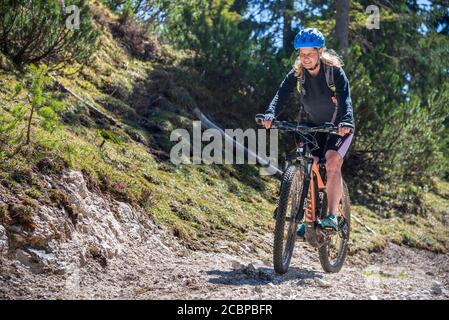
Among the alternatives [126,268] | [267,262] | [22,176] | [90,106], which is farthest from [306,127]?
[90,106]

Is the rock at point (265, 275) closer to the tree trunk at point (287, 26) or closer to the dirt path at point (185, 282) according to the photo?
the dirt path at point (185, 282)

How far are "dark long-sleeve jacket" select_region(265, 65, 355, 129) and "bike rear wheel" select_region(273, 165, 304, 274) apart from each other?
751mm

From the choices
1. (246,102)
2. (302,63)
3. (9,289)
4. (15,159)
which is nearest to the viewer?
(9,289)

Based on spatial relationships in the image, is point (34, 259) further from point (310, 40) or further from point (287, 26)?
point (287, 26)

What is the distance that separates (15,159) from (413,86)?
14.3m

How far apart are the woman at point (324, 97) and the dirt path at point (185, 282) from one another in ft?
2.60

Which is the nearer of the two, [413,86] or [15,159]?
[15,159]

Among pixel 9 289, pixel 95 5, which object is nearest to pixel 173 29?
pixel 95 5

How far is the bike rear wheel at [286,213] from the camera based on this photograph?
240 inches

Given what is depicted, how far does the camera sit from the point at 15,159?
608cm

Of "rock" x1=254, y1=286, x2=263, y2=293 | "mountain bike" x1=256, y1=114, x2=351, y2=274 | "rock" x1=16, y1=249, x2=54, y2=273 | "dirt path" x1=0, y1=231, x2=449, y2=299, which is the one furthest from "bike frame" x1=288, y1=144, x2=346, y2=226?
"rock" x1=16, y1=249, x2=54, y2=273

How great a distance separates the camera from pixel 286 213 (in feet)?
20.3
